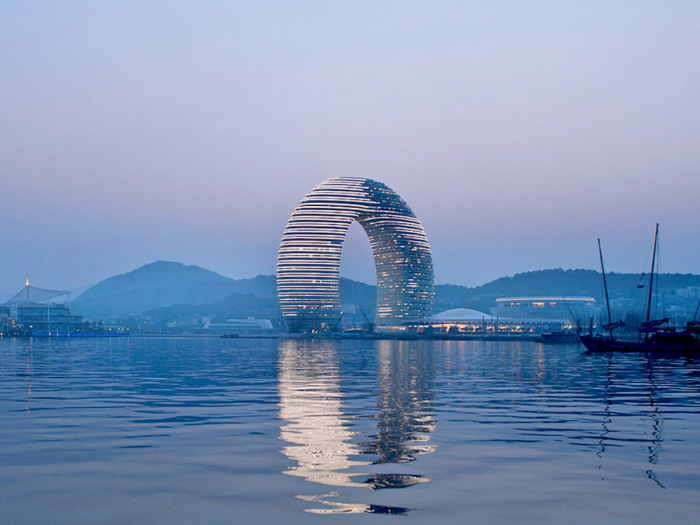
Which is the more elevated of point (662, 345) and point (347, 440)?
point (347, 440)

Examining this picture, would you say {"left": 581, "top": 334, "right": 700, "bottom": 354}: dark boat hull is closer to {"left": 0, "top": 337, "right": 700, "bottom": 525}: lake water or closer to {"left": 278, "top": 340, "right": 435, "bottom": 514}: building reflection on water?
{"left": 0, "top": 337, "right": 700, "bottom": 525}: lake water

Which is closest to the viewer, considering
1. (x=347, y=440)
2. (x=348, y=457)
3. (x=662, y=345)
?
(x=348, y=457)

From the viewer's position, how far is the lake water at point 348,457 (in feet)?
41.1

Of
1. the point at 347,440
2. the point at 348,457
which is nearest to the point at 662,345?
the point at 347,440

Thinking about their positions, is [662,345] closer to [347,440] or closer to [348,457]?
[347,440]

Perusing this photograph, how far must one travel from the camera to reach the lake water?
41.1 ft

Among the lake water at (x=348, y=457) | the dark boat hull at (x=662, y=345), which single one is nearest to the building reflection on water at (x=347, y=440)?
the lake water at (x=348, y=457)

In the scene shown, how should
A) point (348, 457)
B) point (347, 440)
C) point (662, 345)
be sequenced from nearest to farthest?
point (348, 457), point (347, 440), point (662, 345)

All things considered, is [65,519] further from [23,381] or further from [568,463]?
[23,381]

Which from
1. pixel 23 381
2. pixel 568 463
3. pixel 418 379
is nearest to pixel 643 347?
pixel 418 379

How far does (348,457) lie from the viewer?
17.3m

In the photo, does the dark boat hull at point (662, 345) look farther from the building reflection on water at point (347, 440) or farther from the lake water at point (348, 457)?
the building reflection on water at point (347, 440)

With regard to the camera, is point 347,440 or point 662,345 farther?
point 662,345

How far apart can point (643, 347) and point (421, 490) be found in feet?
272
